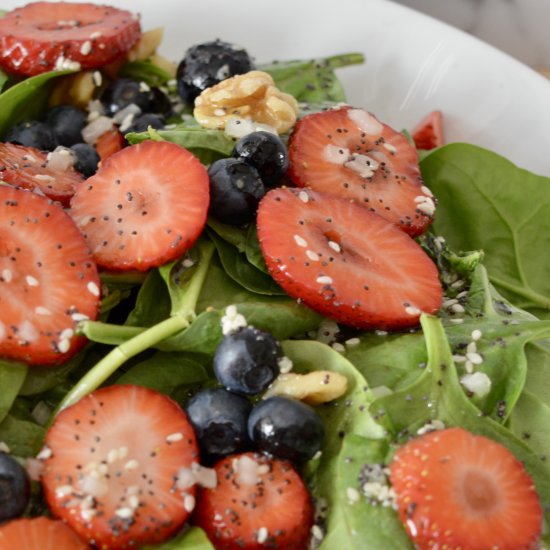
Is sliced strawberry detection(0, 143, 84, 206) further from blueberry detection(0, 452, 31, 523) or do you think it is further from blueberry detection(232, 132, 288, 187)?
blueberry detection(0, 452, 31, 523)

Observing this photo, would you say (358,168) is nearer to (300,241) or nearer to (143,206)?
(300,241)

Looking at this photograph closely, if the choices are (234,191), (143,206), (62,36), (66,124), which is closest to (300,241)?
(234,191)

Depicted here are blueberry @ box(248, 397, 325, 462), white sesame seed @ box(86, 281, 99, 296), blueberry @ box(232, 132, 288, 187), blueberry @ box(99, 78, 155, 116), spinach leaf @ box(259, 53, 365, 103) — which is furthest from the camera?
spinach leaf @ box(259, 53, 365, 103)

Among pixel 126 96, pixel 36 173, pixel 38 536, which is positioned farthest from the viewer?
pixel 126 96

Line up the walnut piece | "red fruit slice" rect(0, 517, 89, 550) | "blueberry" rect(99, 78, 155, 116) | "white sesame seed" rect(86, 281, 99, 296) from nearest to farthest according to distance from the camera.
A: "red fruit slice" rect(0, 517, 89, 550) < "white sesame seed" rect(86, 281, 99, 296) < the walnut piece < "blueberry" rect(99, 78, 155, 116)

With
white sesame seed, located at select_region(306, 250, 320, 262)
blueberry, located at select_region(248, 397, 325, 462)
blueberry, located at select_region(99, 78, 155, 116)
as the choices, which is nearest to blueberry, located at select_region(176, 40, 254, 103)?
blueberry, located at select_region(99, 78, 155, 116)

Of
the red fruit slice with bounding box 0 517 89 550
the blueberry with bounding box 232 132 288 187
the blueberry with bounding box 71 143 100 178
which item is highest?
the blueberry with bounding box 232 132 288 187

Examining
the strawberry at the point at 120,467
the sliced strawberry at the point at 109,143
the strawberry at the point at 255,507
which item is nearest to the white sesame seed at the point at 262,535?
the strawberry at the point at 255,507
